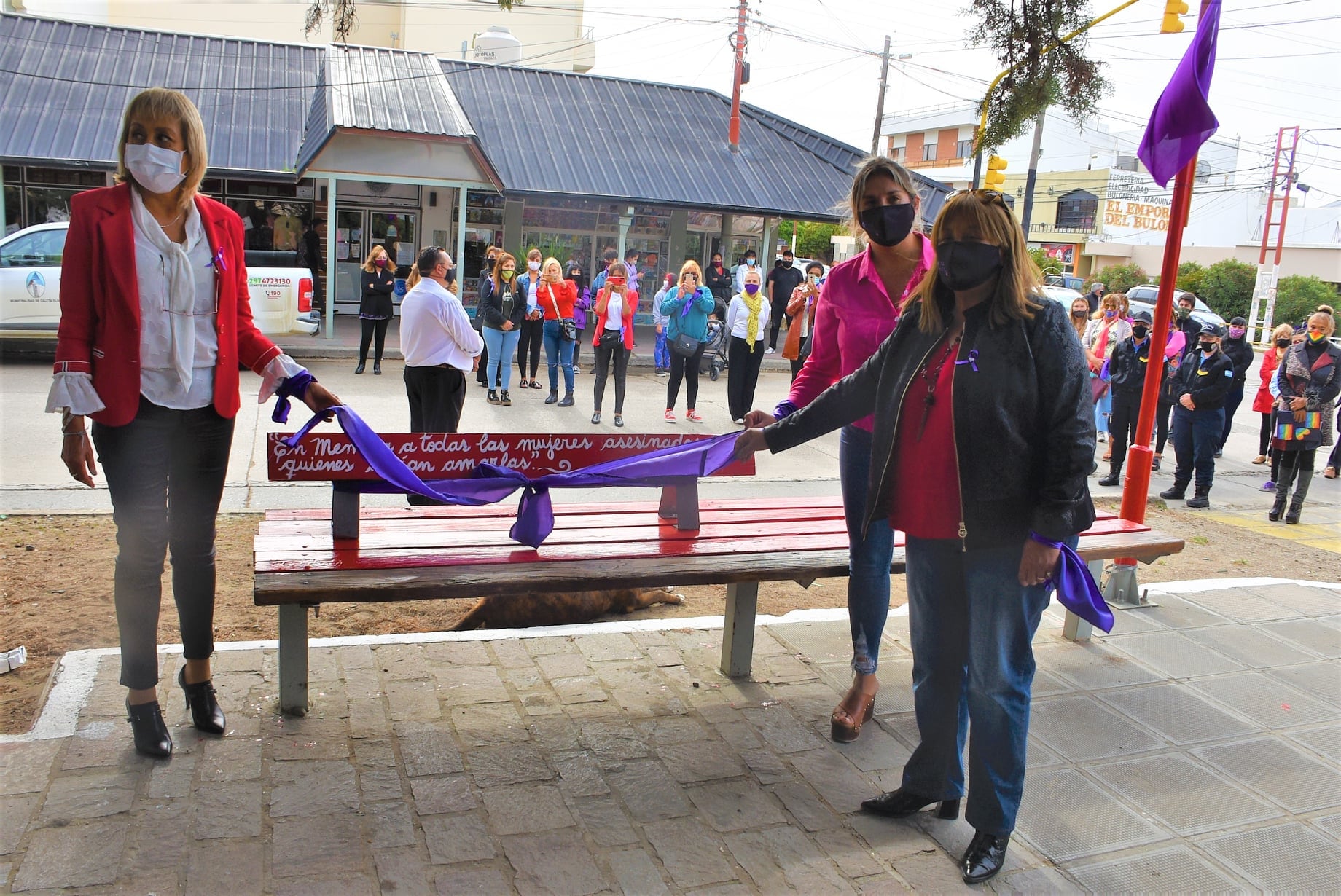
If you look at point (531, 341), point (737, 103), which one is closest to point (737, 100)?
point (737, 103)

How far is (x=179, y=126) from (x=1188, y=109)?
15.0 feet

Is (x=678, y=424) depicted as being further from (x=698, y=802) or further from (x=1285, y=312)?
(x=1285, y=312)

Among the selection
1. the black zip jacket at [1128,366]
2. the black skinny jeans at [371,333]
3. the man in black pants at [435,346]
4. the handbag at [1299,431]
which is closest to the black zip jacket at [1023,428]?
the man in black pants at [435,346]

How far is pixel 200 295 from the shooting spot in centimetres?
316

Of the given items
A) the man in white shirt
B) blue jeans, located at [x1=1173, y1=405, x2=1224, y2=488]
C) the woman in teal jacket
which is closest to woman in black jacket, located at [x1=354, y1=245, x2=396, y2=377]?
the woman in teal jacket

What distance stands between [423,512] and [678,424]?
25.5 ft

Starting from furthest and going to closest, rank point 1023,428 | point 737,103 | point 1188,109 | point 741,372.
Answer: point 737,103 < point 741,372 < point 1188,109 < point 1023,428

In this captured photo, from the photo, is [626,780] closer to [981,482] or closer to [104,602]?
[981,482]

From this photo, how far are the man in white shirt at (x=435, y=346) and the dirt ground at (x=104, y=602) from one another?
1361 mm

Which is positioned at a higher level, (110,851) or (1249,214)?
(1249,214)

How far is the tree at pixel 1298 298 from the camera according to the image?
3438cm

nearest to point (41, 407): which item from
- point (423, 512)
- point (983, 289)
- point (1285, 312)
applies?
point (423, 512)

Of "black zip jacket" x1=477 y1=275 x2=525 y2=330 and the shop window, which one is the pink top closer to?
"black zip jacket" x1=477 y1=275 x2=525 y2=330

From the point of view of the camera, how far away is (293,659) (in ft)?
11.5
